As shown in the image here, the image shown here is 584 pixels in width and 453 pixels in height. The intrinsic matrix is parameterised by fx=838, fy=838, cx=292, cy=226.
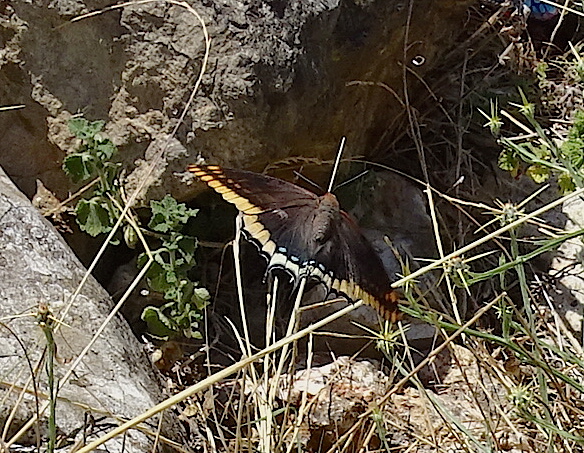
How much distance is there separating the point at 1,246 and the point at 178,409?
515 millimetres

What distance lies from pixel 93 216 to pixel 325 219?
522mm

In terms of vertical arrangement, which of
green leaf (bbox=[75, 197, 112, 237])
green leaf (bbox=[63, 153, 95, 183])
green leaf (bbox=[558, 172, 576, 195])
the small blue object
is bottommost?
green leaf (bbox=[558, 172, 576, 195])

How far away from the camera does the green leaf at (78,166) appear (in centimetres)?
184

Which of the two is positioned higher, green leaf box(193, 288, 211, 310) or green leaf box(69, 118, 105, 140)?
green leaf box(69, 118, 105, 140)

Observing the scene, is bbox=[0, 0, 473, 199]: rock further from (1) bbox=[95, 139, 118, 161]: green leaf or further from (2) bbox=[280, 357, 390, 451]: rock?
(2) bbox=[280, 357, 390, 451]: rock

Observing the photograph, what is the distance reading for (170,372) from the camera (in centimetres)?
202

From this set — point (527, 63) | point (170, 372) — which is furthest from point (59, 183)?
point (527, 63)

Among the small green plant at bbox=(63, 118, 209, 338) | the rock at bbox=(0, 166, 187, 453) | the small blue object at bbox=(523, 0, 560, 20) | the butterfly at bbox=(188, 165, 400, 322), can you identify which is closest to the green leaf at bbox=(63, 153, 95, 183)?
the small green plant at bbox=(63, 118, 209, 338)

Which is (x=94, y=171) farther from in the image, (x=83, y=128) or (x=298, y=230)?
(x=298, y=230)

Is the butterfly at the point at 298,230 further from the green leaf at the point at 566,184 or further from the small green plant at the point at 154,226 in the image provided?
the green leaf at the point at 566,184

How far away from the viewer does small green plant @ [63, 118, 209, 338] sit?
1851 millimetres

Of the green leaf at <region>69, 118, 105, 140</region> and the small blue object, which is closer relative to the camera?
the green leaf at <region>69, 118, 105, 140</region>

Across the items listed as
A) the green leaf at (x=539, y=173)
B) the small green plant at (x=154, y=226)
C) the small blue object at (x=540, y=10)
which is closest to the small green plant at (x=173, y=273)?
the small green plant at (x=154, y=226)

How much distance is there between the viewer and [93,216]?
74.3 inches
